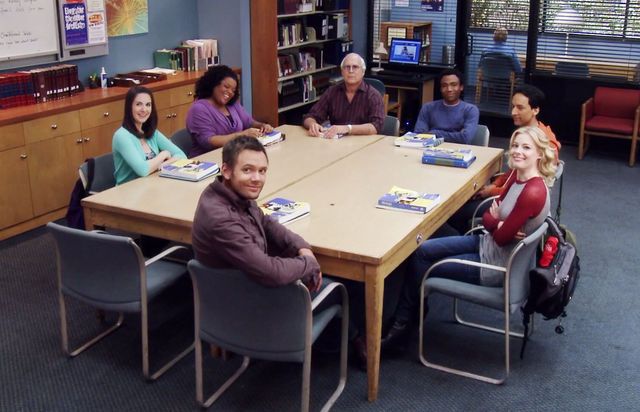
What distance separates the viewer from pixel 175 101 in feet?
21.5

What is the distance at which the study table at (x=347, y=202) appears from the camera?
3.09m

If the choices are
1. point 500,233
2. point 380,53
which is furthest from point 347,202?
point 380,53

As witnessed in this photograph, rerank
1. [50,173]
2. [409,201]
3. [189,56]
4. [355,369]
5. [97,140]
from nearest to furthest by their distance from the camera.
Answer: [355,369]
[409,201]
[50,173]
[97,140]
[189,56]

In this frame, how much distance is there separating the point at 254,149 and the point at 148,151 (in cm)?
168

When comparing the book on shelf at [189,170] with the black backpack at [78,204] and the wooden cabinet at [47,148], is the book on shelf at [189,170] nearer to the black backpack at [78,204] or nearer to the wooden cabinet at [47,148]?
the black backpack at [78,204]

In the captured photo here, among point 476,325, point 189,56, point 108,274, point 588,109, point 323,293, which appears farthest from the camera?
point 588,109

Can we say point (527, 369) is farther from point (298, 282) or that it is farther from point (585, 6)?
point (585, 6)

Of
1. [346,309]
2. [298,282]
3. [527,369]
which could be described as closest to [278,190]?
[346,309]

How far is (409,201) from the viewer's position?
11.7ft

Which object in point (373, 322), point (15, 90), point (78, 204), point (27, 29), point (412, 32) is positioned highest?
point (27, 29)

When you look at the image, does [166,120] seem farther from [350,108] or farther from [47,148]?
[350,108]

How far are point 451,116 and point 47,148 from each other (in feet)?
9.66

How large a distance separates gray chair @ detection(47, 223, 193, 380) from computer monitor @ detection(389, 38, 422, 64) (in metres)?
5.61

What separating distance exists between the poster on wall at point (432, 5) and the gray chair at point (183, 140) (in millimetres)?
4588
